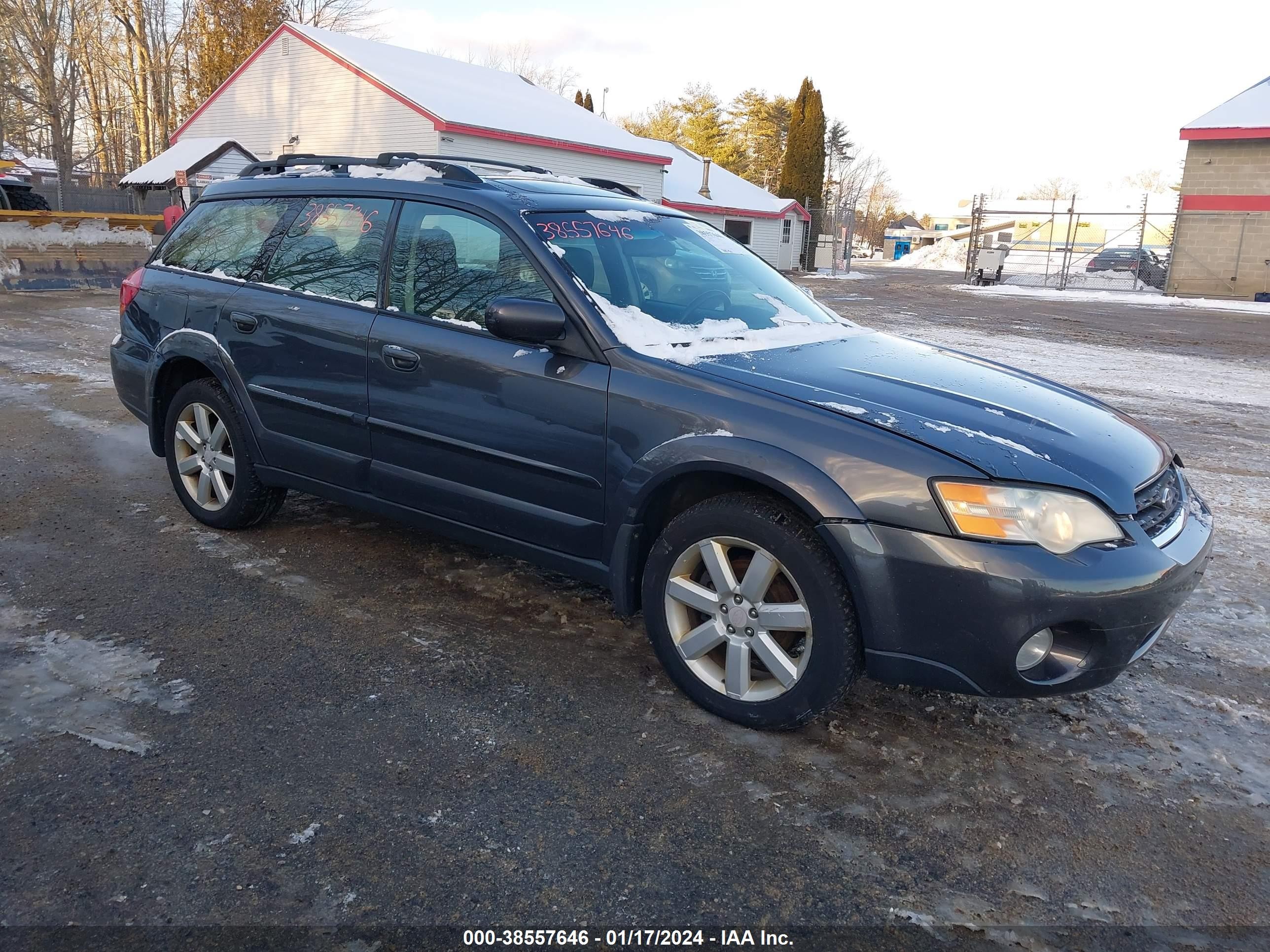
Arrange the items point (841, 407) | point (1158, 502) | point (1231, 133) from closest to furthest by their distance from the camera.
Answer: point (841, 407)
point (1158, 502)
point (1231, 133)

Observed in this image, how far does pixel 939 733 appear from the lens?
3.04 m

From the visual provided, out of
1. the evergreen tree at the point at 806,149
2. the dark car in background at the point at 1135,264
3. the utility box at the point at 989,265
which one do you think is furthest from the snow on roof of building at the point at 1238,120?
the evergreen tree at the point at 806,149

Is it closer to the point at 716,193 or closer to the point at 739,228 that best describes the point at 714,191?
the point at 716,193

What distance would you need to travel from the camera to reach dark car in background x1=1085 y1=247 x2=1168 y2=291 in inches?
1225

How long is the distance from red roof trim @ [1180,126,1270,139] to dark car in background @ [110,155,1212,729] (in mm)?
29508

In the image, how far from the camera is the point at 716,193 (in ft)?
127

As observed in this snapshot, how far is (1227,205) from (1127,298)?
202 inches

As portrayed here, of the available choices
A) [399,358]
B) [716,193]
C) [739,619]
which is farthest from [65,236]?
[716,193]

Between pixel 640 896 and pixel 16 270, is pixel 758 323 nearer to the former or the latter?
pixel 640 896

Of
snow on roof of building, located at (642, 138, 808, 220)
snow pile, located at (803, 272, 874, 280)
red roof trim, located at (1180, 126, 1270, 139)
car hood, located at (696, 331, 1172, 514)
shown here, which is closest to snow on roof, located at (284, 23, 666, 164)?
snow on roof of building, located at (642, 138, 808, 220)

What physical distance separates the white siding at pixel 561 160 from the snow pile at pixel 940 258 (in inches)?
1234

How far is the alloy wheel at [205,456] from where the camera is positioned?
4531 millimetres

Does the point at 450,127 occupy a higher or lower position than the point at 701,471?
higher

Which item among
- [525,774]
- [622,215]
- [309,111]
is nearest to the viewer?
[525,774]
